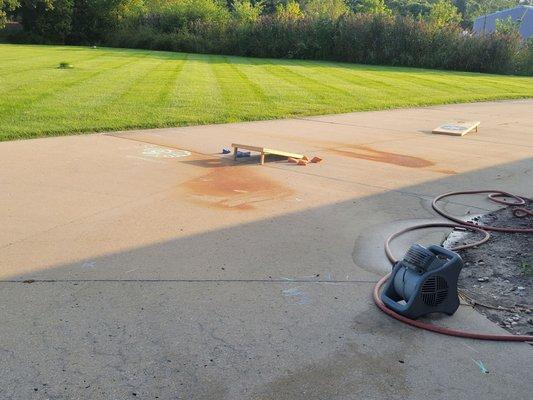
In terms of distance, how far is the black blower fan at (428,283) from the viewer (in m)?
4.20

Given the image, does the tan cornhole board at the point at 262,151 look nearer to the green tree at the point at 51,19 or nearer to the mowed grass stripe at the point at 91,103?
the mowed grass stripe at the point at 91,103

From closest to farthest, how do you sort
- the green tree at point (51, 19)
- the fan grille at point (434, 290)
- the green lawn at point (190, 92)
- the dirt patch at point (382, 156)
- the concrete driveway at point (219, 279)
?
the concrete driveway at point (219, 279)
the fan grille at point (434, 290)
the dirt patch at point (382, 156)
the green lawn at point (190, 92)
the green tree at point (51, 19)

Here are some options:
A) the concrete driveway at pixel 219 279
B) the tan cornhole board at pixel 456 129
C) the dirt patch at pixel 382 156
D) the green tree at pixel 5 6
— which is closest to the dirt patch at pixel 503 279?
the concrete driveway at pixel 219 279

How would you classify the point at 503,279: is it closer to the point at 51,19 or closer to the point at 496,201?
the point at 496,201

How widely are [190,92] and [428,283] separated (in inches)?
534

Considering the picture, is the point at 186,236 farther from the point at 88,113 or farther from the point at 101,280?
the point at 88,113

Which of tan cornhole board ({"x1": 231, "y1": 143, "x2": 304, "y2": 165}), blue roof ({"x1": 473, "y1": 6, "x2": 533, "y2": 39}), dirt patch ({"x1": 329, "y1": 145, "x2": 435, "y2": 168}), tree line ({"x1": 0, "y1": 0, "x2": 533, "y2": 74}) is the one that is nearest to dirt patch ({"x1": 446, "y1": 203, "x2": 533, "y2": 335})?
dirt patch ({"x1": 329, "y1": 145, "x2": 435, "y2": 168})

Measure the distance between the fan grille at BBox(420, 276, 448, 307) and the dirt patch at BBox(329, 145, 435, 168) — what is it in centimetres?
538

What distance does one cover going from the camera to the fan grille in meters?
4.18

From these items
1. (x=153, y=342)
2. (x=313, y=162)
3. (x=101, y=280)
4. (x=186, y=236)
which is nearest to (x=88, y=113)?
(x=313, y=162)

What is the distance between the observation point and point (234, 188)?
7594 mm

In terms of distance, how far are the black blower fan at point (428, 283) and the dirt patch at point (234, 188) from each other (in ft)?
9.06

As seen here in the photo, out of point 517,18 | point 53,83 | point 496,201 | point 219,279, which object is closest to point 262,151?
point 496,201

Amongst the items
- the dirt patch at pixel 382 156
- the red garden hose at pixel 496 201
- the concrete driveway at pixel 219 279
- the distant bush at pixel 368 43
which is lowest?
the concrete driveway at pixel 219 279
